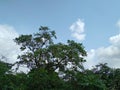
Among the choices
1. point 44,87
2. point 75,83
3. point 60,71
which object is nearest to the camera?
point 44,87

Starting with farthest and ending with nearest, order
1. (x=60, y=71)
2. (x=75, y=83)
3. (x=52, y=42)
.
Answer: (x=52, y=42), (x=60, y=71), (x=75, y=83)

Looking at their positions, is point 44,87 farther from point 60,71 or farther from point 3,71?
point 60,71

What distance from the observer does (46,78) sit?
33.3 metres

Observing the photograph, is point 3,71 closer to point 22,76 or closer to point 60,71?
point 22,76

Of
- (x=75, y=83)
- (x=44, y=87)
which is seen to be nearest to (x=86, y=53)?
(x=75, y=83)

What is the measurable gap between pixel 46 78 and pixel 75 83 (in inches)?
151

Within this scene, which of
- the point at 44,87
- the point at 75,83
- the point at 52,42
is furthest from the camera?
the point at 52,42

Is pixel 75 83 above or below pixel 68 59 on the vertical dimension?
below

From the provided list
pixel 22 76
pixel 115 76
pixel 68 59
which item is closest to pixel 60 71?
pixel 68 59

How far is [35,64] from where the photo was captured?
158 feet

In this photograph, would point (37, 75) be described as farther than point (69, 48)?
No

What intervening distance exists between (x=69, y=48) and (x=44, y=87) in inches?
586

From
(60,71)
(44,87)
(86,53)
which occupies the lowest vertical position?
(44,87)

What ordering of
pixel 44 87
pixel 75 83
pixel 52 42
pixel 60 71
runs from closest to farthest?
pixel 44 87
pixel 75 83
pixel 60 71
pixel 52 42
